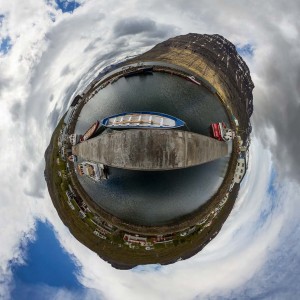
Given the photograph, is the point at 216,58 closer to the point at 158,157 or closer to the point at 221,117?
the point at 221,117

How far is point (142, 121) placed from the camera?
74.7 feet

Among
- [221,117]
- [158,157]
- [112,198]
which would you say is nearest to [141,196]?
[112,198]

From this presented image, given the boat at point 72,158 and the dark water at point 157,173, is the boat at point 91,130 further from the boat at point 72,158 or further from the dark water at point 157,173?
the boat at point 72,158

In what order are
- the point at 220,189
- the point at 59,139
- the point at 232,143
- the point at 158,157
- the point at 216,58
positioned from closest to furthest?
the point at 158,157
the point at 220,189
the point at 232,143
the point at 59,139
the point at 216,58

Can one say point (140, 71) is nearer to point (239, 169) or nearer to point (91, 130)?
point (91, 130)

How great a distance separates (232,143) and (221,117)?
8.29 feet

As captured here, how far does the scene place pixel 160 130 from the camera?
20719mm

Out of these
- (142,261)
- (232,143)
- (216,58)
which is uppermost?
(216,58)

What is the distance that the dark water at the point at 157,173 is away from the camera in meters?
25.1

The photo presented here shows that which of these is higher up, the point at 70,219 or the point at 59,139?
the point at 59,139

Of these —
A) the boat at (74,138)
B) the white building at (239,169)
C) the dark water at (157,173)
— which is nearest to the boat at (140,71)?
the dark water at (157,173)

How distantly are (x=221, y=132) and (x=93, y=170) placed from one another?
10.6 meters

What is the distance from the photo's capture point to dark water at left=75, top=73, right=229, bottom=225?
25.1m

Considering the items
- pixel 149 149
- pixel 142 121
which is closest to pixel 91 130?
pixel 142 121
